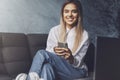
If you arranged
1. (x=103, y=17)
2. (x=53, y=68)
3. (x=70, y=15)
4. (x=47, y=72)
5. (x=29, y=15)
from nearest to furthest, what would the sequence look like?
(x=47, y=72) < (x=53, y=68) < (x=70, y=15) < (x=29, y=15) < (x=103, y=17)

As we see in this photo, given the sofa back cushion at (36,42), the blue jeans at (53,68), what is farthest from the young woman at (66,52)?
the sofa back cushion at (36,42)

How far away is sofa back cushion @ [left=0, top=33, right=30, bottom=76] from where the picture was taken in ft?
7.72

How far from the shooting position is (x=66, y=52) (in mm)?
2125

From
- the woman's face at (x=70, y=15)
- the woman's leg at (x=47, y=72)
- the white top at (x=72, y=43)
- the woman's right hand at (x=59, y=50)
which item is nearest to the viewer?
the woman's leg at (x=47, y=72)

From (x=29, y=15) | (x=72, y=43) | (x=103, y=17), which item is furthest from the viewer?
(x=103, y=17)

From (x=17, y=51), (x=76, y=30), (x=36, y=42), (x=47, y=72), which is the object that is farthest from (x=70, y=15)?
(x=47, y=72)

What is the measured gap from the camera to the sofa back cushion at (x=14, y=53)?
2354 mm

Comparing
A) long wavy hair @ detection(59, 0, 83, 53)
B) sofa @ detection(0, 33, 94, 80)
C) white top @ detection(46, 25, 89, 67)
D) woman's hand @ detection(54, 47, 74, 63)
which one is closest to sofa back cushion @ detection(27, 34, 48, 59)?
sofa @ detection(0, 33, 94, 80)

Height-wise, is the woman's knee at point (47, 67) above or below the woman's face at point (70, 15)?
below

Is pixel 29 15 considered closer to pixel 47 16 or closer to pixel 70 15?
pixel 47 16

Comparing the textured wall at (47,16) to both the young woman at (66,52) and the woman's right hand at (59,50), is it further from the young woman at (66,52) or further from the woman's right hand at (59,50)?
the woman's right hand at (59,50)

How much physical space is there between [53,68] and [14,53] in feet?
1.71

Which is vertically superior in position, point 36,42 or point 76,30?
point 76,30

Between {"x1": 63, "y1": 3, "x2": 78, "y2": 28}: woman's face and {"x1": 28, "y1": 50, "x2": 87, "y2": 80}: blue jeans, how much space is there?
52 cm
